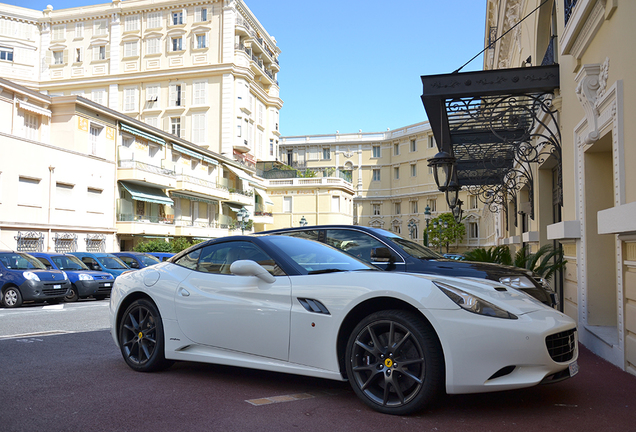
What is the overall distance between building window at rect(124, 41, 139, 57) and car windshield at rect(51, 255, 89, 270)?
40226 mm

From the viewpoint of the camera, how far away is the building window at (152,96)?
53562 millimetres

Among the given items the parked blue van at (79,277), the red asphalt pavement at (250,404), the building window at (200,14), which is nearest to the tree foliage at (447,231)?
the building window at (200,14)

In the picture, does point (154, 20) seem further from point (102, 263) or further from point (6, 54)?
point (102, 263)

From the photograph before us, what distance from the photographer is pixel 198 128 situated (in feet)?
174

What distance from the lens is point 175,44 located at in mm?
54156

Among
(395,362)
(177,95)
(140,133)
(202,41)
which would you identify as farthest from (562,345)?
(202,41)

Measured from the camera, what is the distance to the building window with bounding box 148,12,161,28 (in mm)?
53844

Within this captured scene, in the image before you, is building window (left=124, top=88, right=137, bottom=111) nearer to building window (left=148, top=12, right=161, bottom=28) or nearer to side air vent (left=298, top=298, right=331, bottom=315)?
building window (left=148, top=12, right=161, bottom=28)

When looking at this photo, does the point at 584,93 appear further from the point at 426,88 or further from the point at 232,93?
the point at 232,93

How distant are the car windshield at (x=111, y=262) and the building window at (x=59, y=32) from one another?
44351 millimetres

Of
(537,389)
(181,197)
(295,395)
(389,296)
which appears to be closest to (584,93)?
(537,389)

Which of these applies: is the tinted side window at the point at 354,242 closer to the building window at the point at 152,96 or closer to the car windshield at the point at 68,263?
the car windshield at the point at 68,263

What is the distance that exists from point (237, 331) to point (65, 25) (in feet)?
199

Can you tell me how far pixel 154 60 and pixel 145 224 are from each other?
83.7 feet
